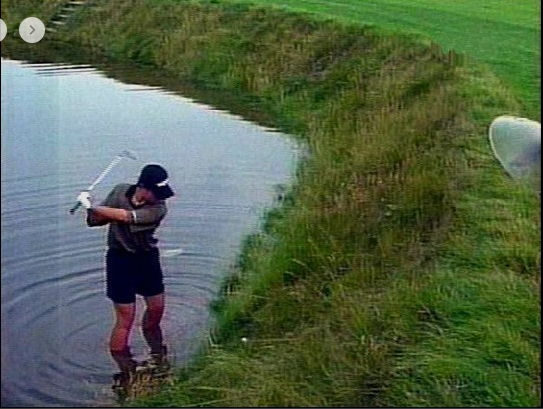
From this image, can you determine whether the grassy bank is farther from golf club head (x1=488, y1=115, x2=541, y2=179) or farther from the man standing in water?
golf club head (x1=488, y1=115, x2=541, y2=179)

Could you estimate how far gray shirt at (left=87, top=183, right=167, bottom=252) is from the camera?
3.25m

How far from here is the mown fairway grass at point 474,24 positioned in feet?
27.0

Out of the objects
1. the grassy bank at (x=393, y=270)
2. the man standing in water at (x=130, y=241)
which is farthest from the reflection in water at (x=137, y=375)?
the grassy bank at (x=393, y=270)

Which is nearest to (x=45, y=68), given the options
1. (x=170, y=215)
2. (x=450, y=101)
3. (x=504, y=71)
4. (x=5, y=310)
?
(x=5, y=310)

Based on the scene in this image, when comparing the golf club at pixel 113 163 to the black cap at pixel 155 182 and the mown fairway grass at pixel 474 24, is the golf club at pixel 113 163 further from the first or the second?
the mown fairway grass at pixel 474 24

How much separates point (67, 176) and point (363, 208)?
1582 mm

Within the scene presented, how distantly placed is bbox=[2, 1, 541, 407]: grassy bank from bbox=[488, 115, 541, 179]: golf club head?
2.16 ft

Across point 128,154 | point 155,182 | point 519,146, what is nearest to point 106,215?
point 155,182

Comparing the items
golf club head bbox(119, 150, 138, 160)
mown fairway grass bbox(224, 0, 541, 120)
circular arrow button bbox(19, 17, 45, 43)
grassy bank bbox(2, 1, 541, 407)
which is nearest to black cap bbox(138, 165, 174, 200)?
grassy bank bbox(2, 1, 541, 407)

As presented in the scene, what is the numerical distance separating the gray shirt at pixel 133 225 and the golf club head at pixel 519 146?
3.15 feet

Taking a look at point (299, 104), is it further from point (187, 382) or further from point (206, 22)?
point (187, 382)

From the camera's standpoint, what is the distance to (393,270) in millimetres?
4582

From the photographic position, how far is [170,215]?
5.57 meters

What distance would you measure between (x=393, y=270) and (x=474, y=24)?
6.06m
